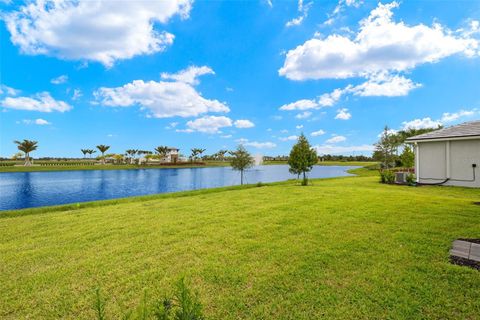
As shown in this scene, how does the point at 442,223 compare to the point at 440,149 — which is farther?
the point at 440,149

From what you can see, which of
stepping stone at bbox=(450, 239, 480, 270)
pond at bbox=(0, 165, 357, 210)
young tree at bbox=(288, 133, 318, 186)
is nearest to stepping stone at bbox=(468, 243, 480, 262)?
stepping stone at bbox=(450, 239, 480, 270)

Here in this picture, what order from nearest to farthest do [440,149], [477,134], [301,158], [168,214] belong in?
[168,214] → [477,134] → [440,149] → [301,158]

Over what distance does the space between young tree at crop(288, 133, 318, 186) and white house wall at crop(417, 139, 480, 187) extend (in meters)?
7.15

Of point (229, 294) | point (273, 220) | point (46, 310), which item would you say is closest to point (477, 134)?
point (273, 220)

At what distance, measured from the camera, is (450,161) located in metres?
13.4

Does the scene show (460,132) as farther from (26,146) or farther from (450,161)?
(26,146)

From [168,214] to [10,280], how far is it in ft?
14.0

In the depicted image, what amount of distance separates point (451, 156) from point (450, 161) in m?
0.31

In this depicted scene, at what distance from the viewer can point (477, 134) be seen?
1215 cm

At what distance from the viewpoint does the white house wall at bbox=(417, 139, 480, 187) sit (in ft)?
41.5

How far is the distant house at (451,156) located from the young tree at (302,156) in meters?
6.74

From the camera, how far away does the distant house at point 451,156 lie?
12609 millimetres

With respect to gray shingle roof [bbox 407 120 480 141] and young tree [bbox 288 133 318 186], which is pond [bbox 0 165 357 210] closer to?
young tree [bbox 288 133 318 186]

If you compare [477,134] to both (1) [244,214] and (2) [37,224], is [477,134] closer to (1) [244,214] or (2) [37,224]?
(1) [244,214]
